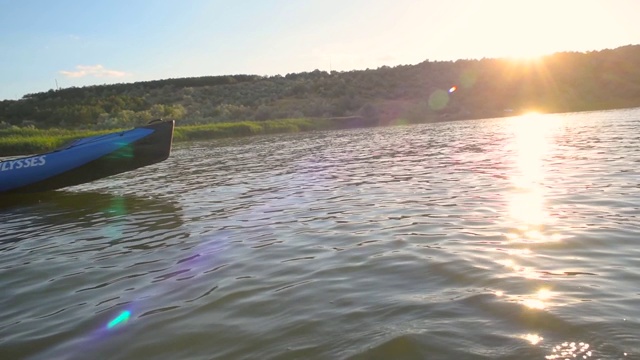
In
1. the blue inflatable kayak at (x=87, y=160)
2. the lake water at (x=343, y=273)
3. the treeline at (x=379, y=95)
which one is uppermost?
the treeline at (x=379, y=95)

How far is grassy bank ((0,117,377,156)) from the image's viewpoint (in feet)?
94.6

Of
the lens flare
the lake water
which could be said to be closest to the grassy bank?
the lake water

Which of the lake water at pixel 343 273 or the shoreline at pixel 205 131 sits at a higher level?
the shoreline at pixel 205 131

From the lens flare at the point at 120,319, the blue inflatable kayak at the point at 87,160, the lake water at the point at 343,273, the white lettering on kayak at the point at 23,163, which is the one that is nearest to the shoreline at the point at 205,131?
the blue inflatable kayak at the point at 87,160

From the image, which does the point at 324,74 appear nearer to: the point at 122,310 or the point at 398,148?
the point at 398,148

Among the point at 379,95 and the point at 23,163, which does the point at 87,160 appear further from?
the point at 379,95

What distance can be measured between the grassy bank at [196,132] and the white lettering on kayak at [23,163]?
16838mm

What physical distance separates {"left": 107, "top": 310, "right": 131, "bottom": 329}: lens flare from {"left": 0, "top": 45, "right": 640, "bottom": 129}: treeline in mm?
41904

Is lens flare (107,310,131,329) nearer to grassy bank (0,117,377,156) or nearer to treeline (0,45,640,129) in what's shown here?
grassy bank (0,117,377,156)

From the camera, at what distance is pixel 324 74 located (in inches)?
2995

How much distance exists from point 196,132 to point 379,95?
2652cm

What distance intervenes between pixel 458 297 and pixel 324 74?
242ft

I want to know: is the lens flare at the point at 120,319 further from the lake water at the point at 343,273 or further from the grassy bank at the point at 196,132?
the grassy bank at the point at 196,132

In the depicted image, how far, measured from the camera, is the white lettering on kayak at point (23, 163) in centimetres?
1164
